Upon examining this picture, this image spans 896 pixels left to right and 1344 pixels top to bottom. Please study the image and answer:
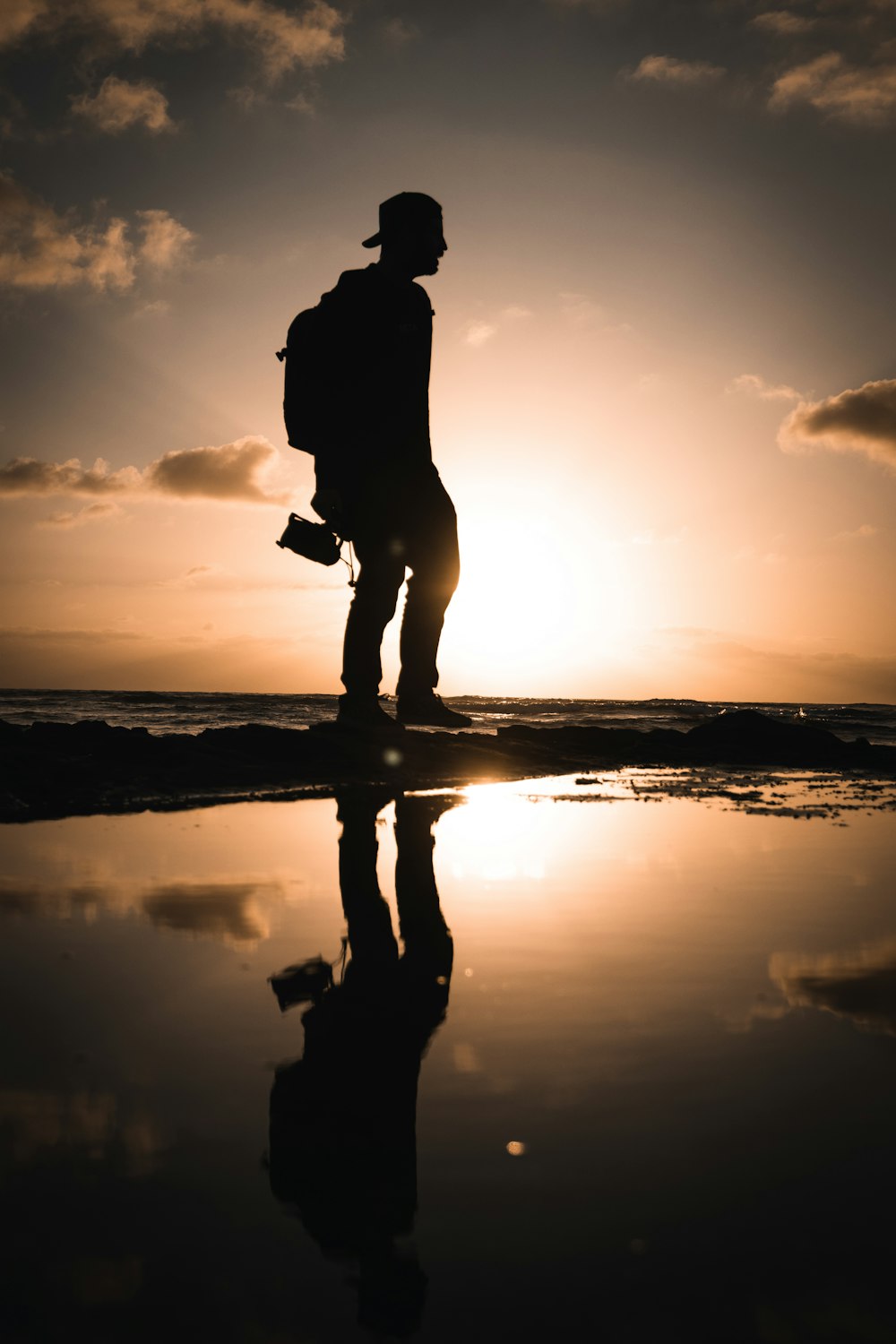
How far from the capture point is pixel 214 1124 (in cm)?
110

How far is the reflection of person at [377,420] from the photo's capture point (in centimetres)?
662

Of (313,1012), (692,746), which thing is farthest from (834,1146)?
(692,746)

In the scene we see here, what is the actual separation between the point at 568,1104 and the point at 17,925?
1329 millimetres

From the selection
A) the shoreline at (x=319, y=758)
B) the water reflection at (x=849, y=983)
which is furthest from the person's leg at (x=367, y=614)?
the water reflection at (x=849, y=983)

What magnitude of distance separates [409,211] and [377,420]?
1.42 meters

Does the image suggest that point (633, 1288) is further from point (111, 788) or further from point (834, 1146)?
point (111, 788)

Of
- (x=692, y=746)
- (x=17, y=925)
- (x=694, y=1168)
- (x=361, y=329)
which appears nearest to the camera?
(x=694, y=1168)

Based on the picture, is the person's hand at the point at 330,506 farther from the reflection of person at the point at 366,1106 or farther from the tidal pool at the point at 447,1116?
the reflection of person at the point at 366,1106

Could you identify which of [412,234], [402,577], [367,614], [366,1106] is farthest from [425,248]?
[366,1106]

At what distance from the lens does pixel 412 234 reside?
6.70m

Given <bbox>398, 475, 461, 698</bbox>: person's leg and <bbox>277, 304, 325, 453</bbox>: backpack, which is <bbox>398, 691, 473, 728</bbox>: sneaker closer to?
<bbox>398, 475, 461, 698</bbox>: person's leg

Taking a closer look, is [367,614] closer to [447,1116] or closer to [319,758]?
[319,758]

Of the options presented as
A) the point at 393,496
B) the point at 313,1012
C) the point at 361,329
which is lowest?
the point at 313,1012

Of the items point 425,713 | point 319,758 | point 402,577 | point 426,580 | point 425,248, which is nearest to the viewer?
point 319,758
